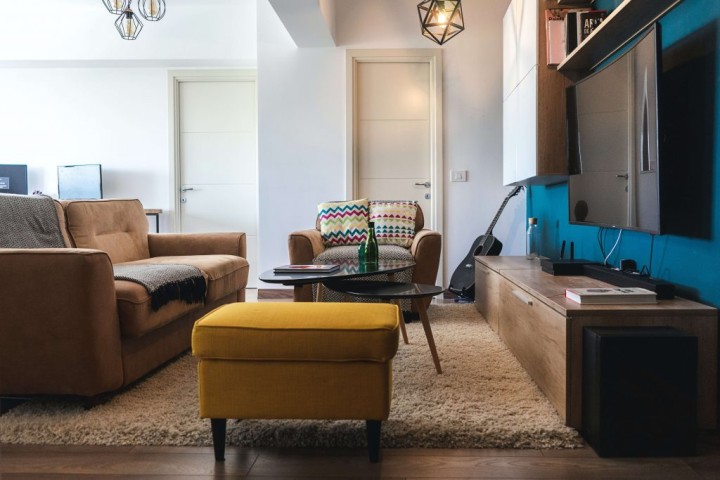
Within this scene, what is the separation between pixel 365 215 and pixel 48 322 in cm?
251

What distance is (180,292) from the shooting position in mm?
2518

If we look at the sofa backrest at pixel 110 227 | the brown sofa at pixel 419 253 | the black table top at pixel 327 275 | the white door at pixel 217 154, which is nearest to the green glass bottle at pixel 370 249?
the black table top at pixel 327 275

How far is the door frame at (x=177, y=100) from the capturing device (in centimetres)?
569

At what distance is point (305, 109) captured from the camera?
5078 millimetres

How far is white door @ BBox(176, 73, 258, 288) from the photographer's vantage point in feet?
18.8

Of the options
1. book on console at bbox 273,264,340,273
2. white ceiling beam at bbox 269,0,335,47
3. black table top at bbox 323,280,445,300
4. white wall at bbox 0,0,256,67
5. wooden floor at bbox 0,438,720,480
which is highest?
white wall at bbox 0,0,256,67

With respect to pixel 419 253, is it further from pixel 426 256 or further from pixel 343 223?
pixel 343 223

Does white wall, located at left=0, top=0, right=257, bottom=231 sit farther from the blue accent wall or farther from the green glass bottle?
the blue accent wall

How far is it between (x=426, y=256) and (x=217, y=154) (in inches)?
117

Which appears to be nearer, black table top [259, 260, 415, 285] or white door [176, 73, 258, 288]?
black table top [259, 260, 415, 285]

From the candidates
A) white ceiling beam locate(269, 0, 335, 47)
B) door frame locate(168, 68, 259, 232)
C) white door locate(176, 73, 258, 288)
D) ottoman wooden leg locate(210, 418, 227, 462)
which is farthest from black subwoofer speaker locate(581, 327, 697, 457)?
door frame locate(168, 68, 259, 232)

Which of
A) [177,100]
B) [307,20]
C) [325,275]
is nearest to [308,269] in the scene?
[325,275]

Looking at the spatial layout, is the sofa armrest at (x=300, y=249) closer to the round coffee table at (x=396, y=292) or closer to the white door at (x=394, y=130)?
the round coffee table at (x=396, y=292)

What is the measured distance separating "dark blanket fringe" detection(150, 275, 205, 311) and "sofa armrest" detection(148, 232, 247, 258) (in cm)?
77
